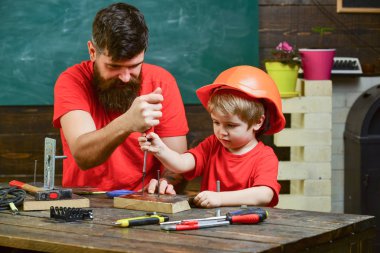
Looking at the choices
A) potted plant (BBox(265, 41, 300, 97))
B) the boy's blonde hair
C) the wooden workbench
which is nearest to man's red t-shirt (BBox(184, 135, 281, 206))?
the boy's blonde hair

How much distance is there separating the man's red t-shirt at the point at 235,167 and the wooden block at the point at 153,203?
0.30 meters

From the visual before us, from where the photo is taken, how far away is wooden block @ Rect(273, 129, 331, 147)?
481 cm

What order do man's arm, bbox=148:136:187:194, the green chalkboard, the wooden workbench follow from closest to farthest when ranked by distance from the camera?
the wooden workbench < man's arm, bbox=148:136:187:194 < the green chalkboard

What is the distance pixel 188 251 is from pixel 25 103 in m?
3.10

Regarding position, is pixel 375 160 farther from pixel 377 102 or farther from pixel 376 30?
pixel 376 30

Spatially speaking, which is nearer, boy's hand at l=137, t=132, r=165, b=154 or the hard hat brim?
boy's hand at l=137, t=132, r=165, b=154

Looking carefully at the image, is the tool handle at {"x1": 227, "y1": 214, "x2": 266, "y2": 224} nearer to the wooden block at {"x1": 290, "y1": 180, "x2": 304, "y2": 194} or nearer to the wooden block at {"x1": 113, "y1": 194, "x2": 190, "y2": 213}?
the wooden block at {"x1": 113, "y1": 194, "x2": 190, "y2": 213}

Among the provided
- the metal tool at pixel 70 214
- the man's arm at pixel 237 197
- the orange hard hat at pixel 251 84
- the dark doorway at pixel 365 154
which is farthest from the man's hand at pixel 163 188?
the dark doorway at pixel 365 154

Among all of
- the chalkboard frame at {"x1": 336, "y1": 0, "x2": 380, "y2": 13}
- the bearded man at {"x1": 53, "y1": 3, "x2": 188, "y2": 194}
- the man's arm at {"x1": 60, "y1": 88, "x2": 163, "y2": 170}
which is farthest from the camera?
the chalkboard frame at {"x1": 336, "y1": 0, "x2": 380, "y2": 13}

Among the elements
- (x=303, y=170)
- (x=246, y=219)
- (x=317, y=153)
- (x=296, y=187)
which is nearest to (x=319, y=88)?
(x=317, y=153)

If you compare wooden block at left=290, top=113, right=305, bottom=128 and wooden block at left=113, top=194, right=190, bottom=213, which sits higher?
wooden block at left=290, top=113, right=305, bottom=128

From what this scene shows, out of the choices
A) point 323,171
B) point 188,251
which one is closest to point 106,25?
point 188,251

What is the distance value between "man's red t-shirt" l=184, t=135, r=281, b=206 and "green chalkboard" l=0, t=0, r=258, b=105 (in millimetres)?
1871

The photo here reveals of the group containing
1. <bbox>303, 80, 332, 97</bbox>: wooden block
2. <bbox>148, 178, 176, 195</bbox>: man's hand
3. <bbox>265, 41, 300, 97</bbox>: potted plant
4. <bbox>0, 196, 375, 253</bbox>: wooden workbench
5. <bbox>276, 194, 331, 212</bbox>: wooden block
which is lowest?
<bbox>276, 194, 331, 212</bbox>: wooden block
